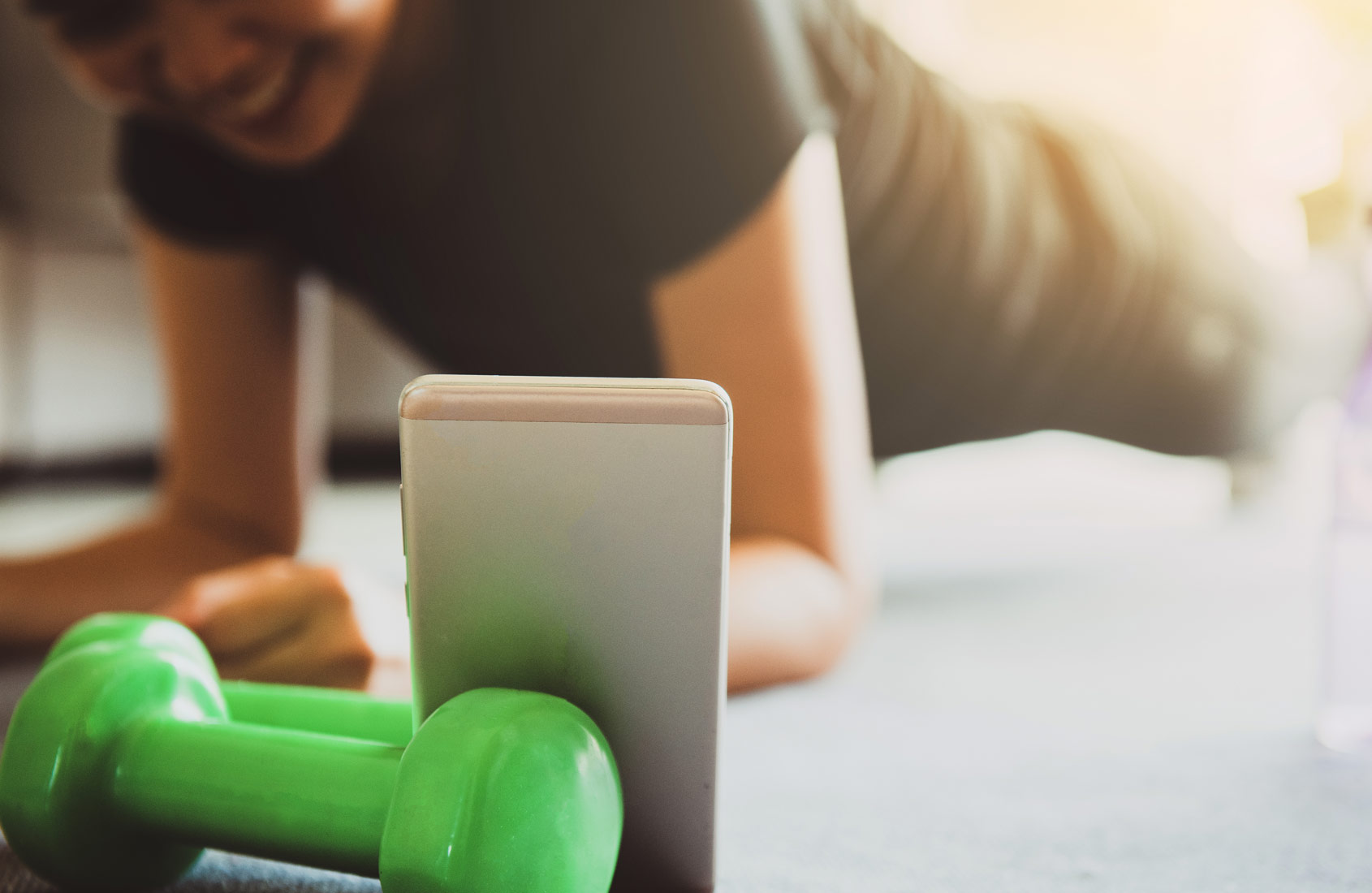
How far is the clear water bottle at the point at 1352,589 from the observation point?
0.53m

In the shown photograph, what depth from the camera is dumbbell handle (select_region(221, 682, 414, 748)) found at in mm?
344

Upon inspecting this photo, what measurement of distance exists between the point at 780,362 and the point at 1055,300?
475 mm

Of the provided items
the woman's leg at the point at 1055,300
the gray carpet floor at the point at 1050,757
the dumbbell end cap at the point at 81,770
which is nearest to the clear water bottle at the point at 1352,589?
the gray carpet floor at the point at 1050,757

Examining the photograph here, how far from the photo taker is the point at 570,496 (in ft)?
0.93

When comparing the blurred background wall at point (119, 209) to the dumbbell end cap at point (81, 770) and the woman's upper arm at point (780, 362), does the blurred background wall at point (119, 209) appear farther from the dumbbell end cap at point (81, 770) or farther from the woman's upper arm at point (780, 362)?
the dumbbell end cap at point (81, 770)

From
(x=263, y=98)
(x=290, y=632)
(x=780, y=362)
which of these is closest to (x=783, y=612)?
(x=780, y=362)

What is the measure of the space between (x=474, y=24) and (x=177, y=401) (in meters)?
0.36

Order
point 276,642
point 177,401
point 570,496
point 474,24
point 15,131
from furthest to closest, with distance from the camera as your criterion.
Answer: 1. point 15,131
2. point 177,401
3. point 474,24
4. point 276,642
5. point 570,496

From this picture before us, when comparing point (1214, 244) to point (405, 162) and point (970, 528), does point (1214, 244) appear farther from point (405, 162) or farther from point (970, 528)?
point (405, 162)

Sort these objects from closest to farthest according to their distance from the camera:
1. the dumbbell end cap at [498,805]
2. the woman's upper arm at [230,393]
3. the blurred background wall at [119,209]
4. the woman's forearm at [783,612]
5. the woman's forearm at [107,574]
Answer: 1. the dumbbell end cap at [498,805]
2. the woman's forearm at [783,612]
3. the woman's forearm at [107,574]
4. the woman's upper arm at [230,393]
5. the blurred background wall at [119,209]

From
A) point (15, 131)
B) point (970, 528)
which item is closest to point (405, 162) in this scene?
point (970, 528)

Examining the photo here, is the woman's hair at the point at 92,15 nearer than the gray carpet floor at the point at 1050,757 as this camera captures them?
No

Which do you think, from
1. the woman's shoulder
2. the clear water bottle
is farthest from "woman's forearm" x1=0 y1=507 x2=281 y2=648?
the clear water bottle

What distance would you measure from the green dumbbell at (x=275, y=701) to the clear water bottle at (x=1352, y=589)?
17.1 inches
